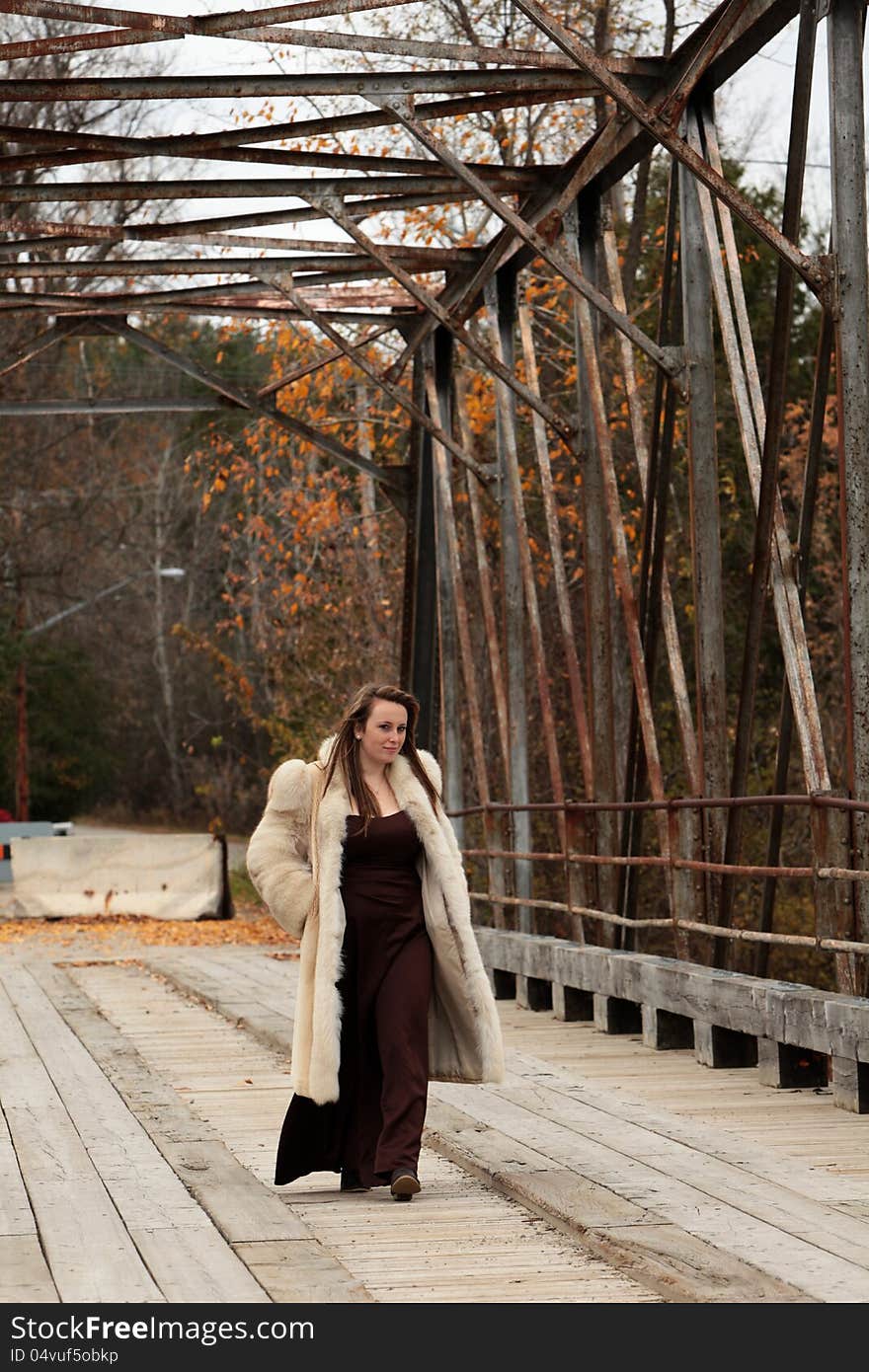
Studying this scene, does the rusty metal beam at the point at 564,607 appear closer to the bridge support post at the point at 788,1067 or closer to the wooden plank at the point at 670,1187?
the bridge support post at the point at 788,1067

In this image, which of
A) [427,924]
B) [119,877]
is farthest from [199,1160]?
[119,877]

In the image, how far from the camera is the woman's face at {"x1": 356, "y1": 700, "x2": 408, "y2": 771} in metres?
7.05

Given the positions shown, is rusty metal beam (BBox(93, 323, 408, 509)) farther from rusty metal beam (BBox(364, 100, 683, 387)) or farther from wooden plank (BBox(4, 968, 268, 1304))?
wooden plank (BBox(4, 968, 268, 1304))

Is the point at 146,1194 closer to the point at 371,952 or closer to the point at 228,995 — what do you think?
the point at 371,952

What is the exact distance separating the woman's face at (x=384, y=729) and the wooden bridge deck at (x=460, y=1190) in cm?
140

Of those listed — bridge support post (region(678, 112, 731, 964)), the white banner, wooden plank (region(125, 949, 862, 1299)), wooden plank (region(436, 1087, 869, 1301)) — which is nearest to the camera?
wooden plank (region(125, 949, 862, 1299))

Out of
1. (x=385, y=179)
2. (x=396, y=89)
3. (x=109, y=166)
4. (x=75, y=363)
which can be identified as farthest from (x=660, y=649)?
(x=75, y=363)

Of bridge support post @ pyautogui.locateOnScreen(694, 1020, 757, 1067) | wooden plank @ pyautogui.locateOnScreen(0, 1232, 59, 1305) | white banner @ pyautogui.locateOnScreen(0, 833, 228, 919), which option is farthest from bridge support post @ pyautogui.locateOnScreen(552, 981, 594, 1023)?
white banner @ pyautogui.locateOnScreen(0, 833, 228, 919)

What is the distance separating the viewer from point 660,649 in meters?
25.9

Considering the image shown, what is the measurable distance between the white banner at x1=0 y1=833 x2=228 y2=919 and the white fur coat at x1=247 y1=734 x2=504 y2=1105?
53.4 feet

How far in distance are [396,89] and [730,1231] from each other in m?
6.57

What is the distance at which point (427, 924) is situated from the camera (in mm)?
6980

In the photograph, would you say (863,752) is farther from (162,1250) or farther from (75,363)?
(75,363)

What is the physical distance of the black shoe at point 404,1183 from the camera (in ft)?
21.8
